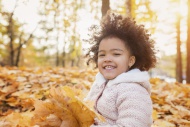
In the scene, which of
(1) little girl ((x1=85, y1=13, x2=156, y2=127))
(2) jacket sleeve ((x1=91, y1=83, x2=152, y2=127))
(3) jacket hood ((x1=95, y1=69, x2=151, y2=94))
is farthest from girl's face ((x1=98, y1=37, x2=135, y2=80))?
(2) jacket sleeve ((x1=91, y1=83, x2=152, y2=127))

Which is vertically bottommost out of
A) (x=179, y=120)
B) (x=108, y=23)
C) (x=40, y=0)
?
(x=179, y=120)

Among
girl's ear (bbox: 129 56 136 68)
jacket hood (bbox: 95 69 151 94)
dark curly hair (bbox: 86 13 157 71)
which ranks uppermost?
dark curly hair (bbox: 86 13 157 71)

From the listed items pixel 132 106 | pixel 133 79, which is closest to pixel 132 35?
pixel 133 79

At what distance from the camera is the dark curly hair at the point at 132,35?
221cm

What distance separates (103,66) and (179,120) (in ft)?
4.09

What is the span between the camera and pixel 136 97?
1.75 m

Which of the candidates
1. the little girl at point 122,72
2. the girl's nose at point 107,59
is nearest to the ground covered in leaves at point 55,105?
the little girl at point 122,72

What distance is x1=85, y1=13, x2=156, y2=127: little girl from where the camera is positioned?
172cm

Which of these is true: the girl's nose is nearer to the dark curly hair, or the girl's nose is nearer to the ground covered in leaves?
the dark curly hair

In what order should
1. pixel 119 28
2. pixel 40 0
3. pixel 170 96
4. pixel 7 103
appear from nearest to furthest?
pixel 119 28 < pixel 7 103 < pixel 170 96 < pixel 40 0

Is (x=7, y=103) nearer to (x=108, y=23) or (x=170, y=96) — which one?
(x=108, y=23)

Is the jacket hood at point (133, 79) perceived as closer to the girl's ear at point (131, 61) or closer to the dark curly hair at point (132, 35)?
the girl's ear at point (131, 61)

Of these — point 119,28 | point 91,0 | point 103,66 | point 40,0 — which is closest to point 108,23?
point 119,28

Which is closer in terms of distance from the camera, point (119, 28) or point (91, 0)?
point (119, 28)
